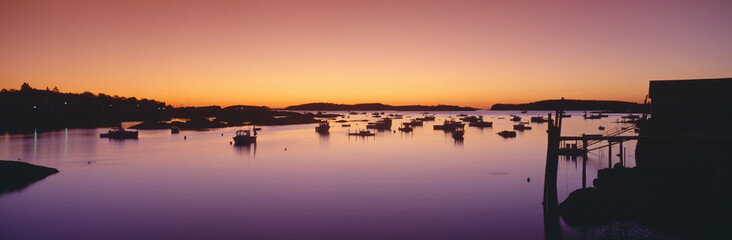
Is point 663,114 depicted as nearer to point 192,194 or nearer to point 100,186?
point 192,194

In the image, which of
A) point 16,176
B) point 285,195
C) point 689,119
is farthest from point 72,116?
point 689,119

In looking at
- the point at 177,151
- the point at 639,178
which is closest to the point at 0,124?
the point at 177,151

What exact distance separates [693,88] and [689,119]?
5.34ft

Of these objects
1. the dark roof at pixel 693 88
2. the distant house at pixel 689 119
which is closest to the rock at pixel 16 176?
the distant house at pixel 689 119

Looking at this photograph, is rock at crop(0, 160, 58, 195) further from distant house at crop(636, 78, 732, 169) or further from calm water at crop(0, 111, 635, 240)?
distant house at crop(636, 78, 732, 169)

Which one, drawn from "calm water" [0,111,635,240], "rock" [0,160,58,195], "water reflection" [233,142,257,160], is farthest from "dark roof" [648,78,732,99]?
"rock" [0,160,58,195]

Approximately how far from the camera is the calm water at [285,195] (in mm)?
21109

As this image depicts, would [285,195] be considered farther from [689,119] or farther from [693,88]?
[693,88]

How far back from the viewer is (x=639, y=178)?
2006cm

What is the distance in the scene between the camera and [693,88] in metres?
22.6

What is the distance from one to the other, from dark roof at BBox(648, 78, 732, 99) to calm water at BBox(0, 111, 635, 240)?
319 inches

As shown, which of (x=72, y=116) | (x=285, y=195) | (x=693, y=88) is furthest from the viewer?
(x=72, y=116)

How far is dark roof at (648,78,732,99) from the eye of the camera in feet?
71.8

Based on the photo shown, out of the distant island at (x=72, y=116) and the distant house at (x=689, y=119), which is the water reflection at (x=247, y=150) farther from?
the distant island at (x=72, y=116)
